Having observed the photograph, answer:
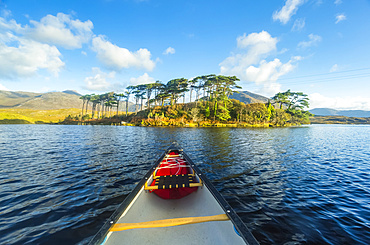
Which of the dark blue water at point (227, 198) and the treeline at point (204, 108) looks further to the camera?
the treeline at point (204, 108)

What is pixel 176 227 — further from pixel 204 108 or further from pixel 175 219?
pixel 204 108

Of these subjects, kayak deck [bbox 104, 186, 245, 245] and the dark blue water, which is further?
the dark blue water

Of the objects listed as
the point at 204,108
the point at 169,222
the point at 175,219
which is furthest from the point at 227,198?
the point at 204,108

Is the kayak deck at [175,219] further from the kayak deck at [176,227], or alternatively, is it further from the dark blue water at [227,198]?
the dark blue water at [227,198]

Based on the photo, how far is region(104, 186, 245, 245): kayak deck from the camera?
9.02 feet

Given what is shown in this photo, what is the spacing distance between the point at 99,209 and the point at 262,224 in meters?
5.45

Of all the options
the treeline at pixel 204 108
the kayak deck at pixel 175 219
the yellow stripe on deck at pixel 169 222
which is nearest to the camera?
the kayak deck at pixel 175 219

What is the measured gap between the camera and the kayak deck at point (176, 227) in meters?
2.75

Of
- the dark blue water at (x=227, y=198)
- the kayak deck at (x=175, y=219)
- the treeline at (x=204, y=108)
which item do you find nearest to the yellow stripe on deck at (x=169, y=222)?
the kayak deck at (x=175, y=219)

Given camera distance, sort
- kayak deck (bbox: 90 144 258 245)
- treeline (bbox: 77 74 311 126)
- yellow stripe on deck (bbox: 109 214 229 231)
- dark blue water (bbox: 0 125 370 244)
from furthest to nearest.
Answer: treeline (bbox: 77 74 311 126), dark blue water (bbox: 0 125 370 244), yellow stripe on deck (bbox: 109 214 229 231), kayak deck (bbox: 90 144 258 245)

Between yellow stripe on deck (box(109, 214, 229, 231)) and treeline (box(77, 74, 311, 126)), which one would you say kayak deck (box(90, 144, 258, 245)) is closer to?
yellow stripe on deck (box(109, 214, 229, 231))

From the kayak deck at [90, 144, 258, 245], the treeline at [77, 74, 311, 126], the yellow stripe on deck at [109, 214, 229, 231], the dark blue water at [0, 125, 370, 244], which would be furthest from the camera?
the treeline at [77, 74, 311, 126]

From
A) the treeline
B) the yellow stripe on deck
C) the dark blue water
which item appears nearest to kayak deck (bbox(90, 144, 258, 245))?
the yellow stripe on deck

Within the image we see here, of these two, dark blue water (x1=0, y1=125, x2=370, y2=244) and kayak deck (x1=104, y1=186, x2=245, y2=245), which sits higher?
kayak deck (x1=104, y1=186, x2=245, y2=245)
